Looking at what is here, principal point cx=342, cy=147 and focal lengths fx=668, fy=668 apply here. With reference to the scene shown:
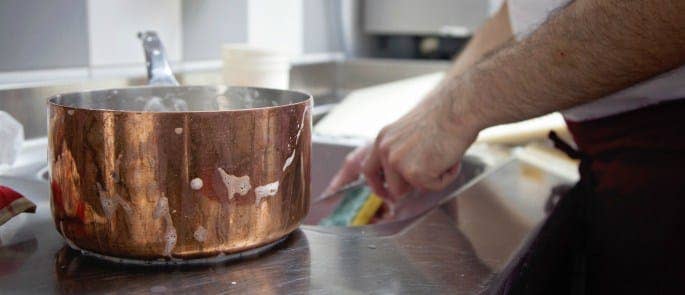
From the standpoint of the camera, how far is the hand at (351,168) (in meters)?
1.12

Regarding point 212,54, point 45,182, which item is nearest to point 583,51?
point 45,182

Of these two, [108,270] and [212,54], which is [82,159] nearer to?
[108,270]

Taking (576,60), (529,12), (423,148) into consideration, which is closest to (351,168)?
(423,148)

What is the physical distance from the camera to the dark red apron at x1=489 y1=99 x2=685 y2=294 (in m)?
0.90

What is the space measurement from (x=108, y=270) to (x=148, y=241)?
54mm

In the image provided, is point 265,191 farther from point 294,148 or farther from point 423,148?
point 423,148

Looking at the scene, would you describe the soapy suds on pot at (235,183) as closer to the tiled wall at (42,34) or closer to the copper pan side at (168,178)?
the copper pan side at (168,178)

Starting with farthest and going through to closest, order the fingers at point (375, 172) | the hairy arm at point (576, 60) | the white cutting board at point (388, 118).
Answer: the white cutting board at point (388, 118) < the fingers at point (375, 172) < the hairy arm at point (576, 60)

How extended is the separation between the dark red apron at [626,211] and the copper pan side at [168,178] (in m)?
0.42

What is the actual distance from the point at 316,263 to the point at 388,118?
935 mm

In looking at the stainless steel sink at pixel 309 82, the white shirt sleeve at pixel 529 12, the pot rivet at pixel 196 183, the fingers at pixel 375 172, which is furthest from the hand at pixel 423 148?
the stainless steel sink at pixel 309 82

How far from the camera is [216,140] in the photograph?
1.69 ft

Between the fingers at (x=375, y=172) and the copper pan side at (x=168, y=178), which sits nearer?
the copper pan side at (x=168, y=178)

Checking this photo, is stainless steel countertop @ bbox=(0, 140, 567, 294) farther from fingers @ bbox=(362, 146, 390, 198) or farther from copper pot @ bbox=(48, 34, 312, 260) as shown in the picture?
fingers @ bbox=(362, 146, 390, 198)
